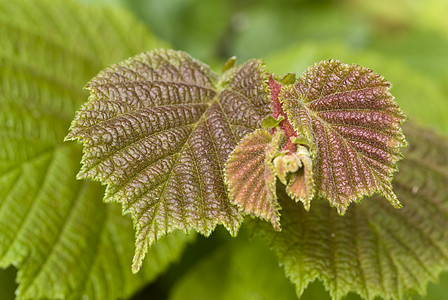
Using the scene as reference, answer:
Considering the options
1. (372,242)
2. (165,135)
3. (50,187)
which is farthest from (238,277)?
(165,135)

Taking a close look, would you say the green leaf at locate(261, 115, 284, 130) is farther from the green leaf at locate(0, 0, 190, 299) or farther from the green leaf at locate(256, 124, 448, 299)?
the green leaf at locate(0, 0, 190, 299)

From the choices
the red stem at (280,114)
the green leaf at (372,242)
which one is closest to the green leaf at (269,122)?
the red stem at (280,114)

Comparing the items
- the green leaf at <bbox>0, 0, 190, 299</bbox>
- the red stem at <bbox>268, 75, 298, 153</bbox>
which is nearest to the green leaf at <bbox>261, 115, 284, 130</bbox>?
the red stem at <bbox>268, 75, 298, 153</bbox>

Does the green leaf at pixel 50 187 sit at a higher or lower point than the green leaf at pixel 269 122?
higher

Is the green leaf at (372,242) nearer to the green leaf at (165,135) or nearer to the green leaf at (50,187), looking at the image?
the green leaf at (165,135)

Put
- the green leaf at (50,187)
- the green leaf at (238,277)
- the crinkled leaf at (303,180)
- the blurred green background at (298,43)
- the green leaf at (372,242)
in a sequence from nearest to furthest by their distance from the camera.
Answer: the crinkled leaf at (303,180)
the green leaf at (372,242)
the green leaf at (50,187)
the green leaf at (238,277)
the blurred green background at (298,43)

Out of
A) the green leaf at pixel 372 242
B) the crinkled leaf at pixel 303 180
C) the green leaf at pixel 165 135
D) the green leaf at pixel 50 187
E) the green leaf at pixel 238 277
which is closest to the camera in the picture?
the crinkled leaf at pixel 303 180

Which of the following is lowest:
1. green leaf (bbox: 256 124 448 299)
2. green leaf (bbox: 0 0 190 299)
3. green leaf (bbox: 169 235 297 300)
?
green leaf (bbox: 256 124 448 299)
